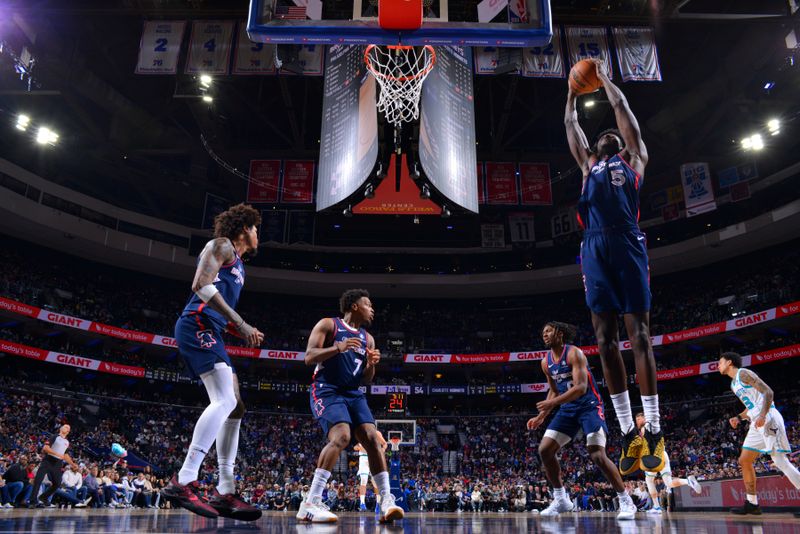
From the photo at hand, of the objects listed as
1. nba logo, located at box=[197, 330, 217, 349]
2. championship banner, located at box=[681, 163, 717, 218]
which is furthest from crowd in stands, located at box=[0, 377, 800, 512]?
nba logo, located at box=[197, 330, 217, 349]

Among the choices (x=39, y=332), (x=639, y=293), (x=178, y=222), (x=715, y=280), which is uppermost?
(x=178, y=222)

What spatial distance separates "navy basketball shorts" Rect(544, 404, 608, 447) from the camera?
6.95 metres

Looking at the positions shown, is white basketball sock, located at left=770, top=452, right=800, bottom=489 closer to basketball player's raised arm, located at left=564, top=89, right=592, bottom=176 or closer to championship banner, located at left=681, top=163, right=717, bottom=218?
basketball player's raised arm, located at left=564, top=89, right=592, bottom=176

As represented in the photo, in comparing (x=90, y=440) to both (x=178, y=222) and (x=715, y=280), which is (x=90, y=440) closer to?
(x=178, y=222)

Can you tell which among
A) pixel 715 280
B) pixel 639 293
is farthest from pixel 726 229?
pixel 639 293

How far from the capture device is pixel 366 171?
1260 centimetres

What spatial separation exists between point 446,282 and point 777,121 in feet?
59.8

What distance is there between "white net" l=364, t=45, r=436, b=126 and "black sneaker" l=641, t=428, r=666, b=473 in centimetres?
894

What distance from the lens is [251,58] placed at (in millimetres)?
15406

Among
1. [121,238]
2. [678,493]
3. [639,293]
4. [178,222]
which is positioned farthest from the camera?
[178,222]

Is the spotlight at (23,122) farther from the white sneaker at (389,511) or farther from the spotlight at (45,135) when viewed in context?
the white sneaker at (389,511)

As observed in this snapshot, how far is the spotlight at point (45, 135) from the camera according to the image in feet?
80.7

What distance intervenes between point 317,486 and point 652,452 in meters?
2.69

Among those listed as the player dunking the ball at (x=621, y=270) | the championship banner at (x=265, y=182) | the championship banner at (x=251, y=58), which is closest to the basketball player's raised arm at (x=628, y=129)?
the player dunking the ball at (x=621, y=270)
